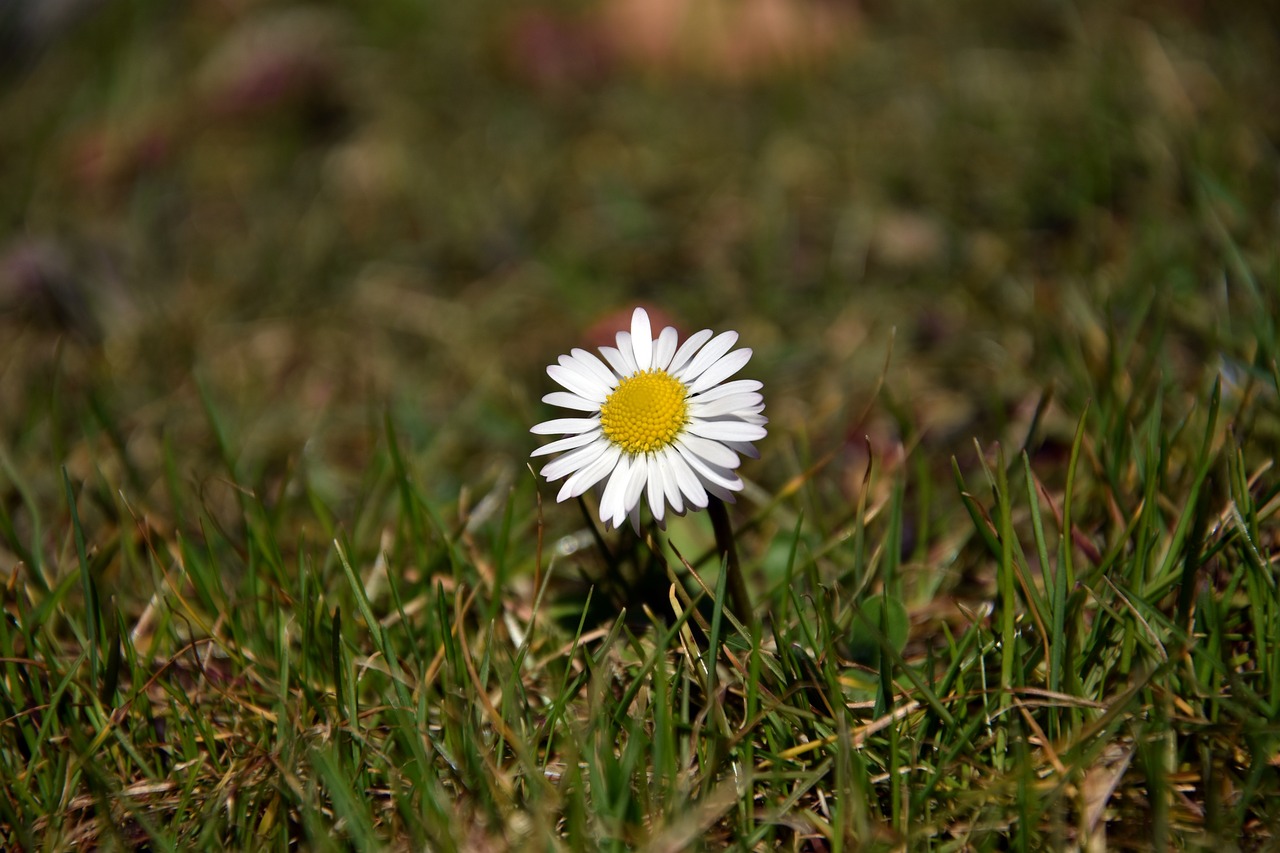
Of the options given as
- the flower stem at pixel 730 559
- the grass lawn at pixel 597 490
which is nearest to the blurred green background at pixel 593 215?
the grass lawn at pixel 597 490

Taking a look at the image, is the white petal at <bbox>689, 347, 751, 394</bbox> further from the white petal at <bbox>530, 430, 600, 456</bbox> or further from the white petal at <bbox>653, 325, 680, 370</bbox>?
the white petal at <bbox>530, 430, 600, 456</bbox>

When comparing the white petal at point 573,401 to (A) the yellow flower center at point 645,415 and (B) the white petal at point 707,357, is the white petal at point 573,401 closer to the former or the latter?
(A) the yellow flower center at point 645,415

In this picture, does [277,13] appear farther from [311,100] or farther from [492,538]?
[492,538]

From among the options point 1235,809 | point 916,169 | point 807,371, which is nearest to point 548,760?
point 1235,809

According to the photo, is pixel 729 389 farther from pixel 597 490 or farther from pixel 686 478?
pixel 597 490

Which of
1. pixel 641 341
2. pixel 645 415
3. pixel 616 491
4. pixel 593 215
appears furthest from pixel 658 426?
pixel 593 215

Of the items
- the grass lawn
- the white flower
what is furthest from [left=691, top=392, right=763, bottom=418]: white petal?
the grass lawn
